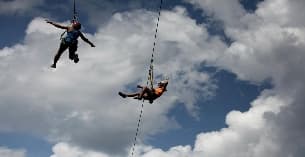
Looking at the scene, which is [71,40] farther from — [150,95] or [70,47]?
[150,95]

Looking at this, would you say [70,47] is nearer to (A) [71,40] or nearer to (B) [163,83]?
(A) [71,40]

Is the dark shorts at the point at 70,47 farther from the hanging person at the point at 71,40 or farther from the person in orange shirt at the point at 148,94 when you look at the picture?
the person in orange shirt at the point at 148,94

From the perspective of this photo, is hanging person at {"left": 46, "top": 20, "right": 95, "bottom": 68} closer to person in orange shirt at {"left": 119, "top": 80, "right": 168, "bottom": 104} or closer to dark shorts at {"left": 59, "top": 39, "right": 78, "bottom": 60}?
dark shorts at {"left": 59, "top": 39, "right": 78, "bottom": 60}

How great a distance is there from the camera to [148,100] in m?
28.9

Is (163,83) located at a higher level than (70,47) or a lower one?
higher

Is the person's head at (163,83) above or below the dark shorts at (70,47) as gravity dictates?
above

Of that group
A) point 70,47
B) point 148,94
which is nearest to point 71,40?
point 70,47

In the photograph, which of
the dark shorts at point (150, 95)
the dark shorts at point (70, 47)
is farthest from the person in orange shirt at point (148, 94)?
the dark shorts at point (70, 47)

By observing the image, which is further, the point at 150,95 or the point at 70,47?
the point at 150,95

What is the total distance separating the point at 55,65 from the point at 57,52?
2.32ft

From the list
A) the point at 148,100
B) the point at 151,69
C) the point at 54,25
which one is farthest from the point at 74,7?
the point at 148,100

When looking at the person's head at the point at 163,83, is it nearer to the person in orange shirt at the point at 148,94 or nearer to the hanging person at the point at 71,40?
the person in orange shirt at the point at 148,94

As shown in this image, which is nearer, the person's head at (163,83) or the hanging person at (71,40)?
the hanging person at (71,40)

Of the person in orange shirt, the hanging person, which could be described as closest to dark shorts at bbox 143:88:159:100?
the person in orange shirt
